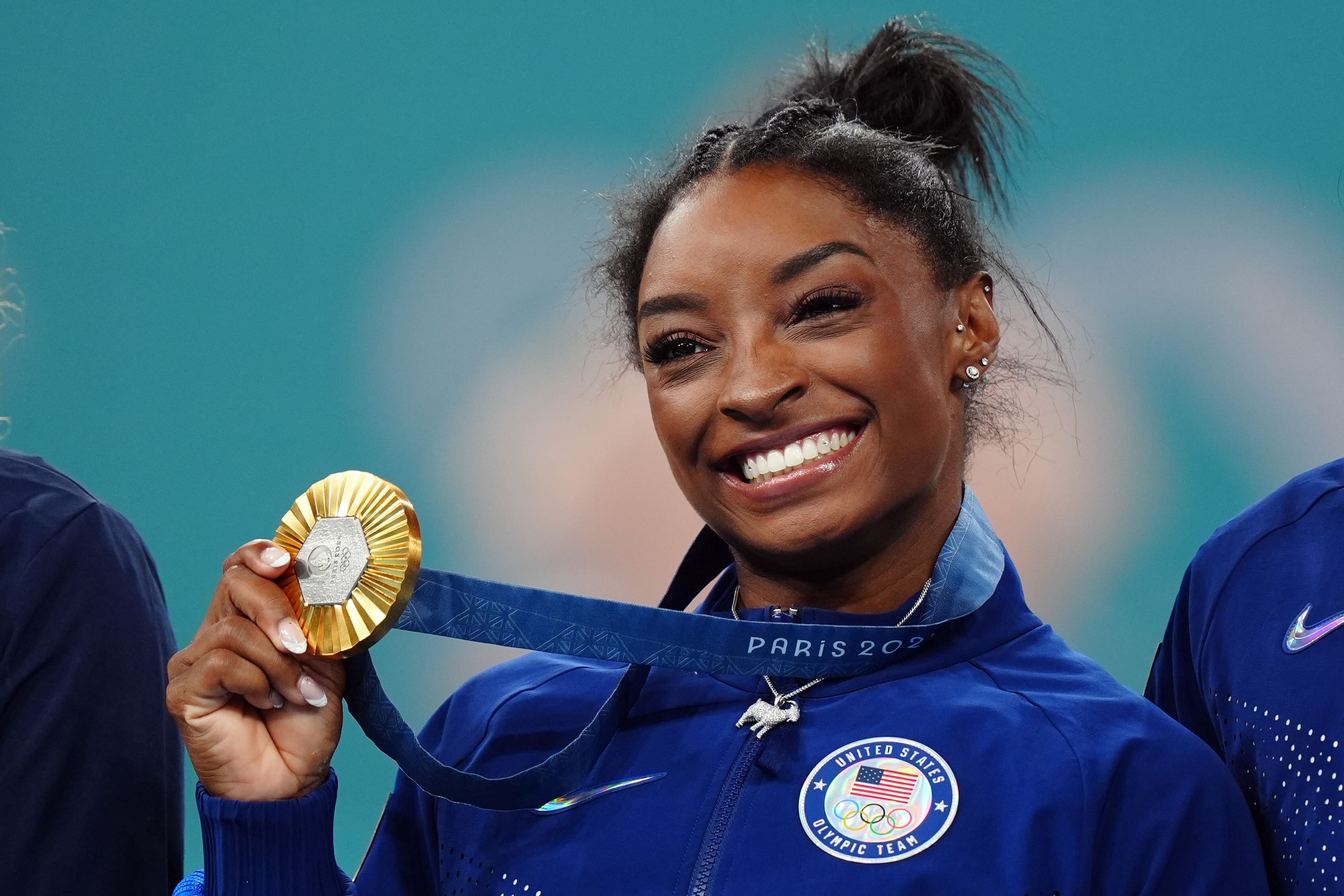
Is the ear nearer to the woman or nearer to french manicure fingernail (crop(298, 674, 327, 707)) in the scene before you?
the woman

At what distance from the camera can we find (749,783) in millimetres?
1376

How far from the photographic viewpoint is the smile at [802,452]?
1436 millimetres

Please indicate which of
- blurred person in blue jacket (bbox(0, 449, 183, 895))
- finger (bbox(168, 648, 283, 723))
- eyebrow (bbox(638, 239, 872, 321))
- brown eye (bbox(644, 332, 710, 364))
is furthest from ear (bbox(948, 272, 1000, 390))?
blurred person in blue jacket (bbox(0, 449, 183, 895))

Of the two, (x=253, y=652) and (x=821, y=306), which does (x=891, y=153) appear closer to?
(x=821, y=306)

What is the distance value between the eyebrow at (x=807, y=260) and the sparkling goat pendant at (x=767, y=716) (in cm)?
40

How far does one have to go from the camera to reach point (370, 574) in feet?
4.24

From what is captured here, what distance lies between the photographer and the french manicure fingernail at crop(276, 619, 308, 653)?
1.31 meters

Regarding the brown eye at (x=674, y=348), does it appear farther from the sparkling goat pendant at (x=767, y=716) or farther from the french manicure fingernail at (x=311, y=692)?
the french manicure fingernail at (x=311, y=692)

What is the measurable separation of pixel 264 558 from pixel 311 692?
0.41 ft

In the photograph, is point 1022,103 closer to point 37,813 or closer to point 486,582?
point 486,582

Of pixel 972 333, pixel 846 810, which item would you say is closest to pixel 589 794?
pixel 846 810

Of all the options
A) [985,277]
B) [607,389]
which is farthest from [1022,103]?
[985,277]

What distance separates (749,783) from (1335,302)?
1.71 meters

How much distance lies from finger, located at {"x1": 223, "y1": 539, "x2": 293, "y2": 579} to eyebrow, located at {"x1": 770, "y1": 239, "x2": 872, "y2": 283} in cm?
52
